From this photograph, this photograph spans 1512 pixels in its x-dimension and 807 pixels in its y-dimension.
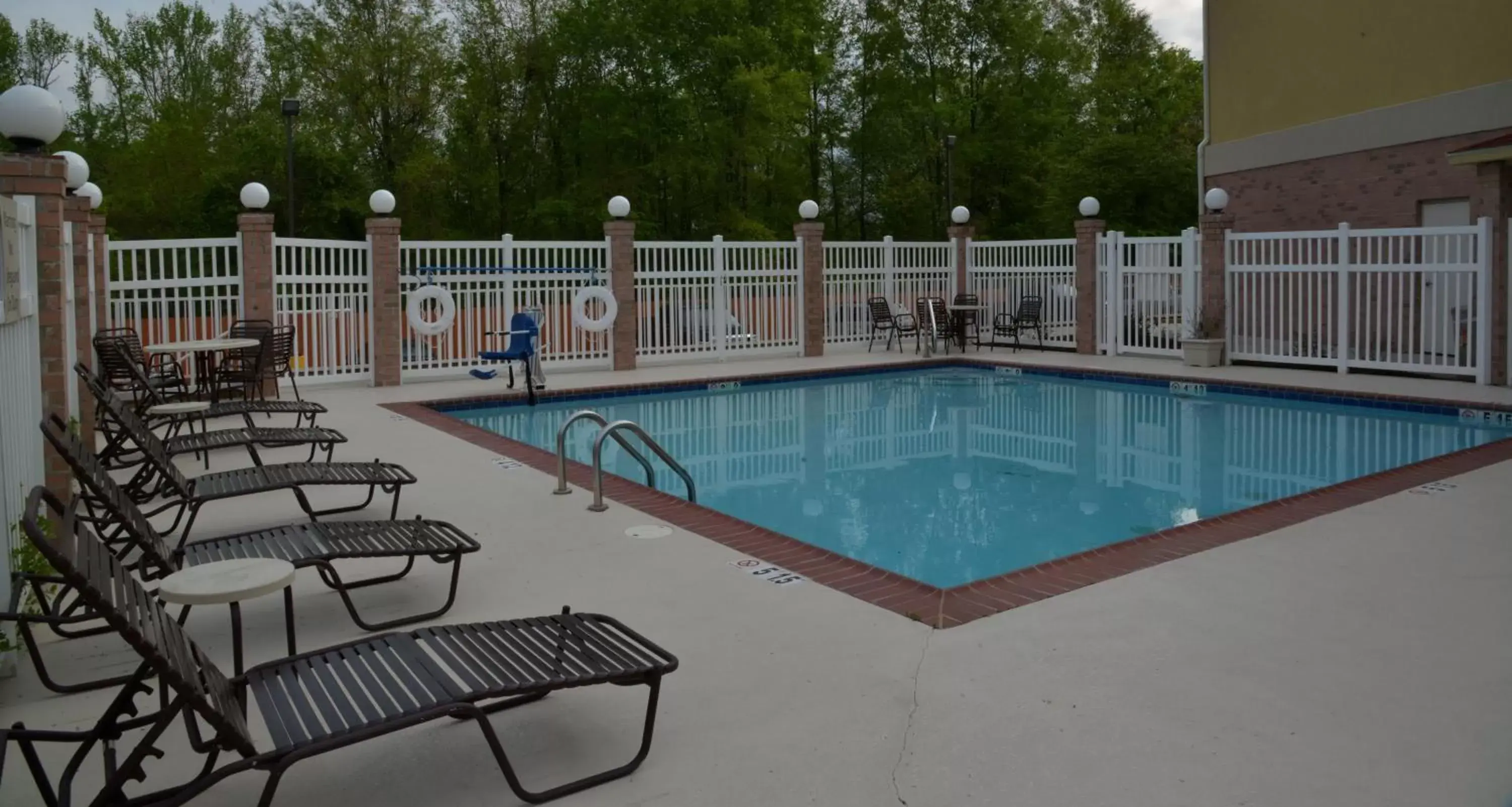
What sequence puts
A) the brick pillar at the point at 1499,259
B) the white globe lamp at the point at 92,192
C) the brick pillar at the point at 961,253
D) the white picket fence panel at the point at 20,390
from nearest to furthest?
the white picket fence panel at the point at 20,390 → the white globe lamp at the point at 92,192 → the brick pillar at the point at 1499,259 → the brick pillar at the point at 961,253

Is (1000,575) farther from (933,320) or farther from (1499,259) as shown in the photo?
(933,320)

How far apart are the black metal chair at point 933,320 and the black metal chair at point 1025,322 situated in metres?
0.72

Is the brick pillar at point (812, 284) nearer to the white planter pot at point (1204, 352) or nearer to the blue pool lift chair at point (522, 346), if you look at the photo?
the white planter pot at point (1204, 352)

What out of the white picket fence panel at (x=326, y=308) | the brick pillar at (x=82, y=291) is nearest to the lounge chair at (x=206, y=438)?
the brick pillar at (x=82, y=291)

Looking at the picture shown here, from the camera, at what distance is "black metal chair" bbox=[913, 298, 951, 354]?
15047 millimetres

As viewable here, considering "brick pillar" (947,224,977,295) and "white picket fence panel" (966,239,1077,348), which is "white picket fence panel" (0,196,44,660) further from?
"brick pillar" (947,224,977,295)

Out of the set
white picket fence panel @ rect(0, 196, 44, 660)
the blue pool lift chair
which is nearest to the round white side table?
white picket fence panel @ rect(0, 196, 44, 660)

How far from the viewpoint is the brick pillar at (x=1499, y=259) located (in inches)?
403

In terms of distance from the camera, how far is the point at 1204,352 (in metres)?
12.9

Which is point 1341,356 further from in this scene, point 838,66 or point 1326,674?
point 838,66

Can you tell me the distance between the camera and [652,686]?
2.78 m

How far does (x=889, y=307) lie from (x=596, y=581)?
40.1ft

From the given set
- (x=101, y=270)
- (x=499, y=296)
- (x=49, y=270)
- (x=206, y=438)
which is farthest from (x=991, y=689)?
(x=499, y=296)

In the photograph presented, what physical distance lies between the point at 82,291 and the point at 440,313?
429 cm
